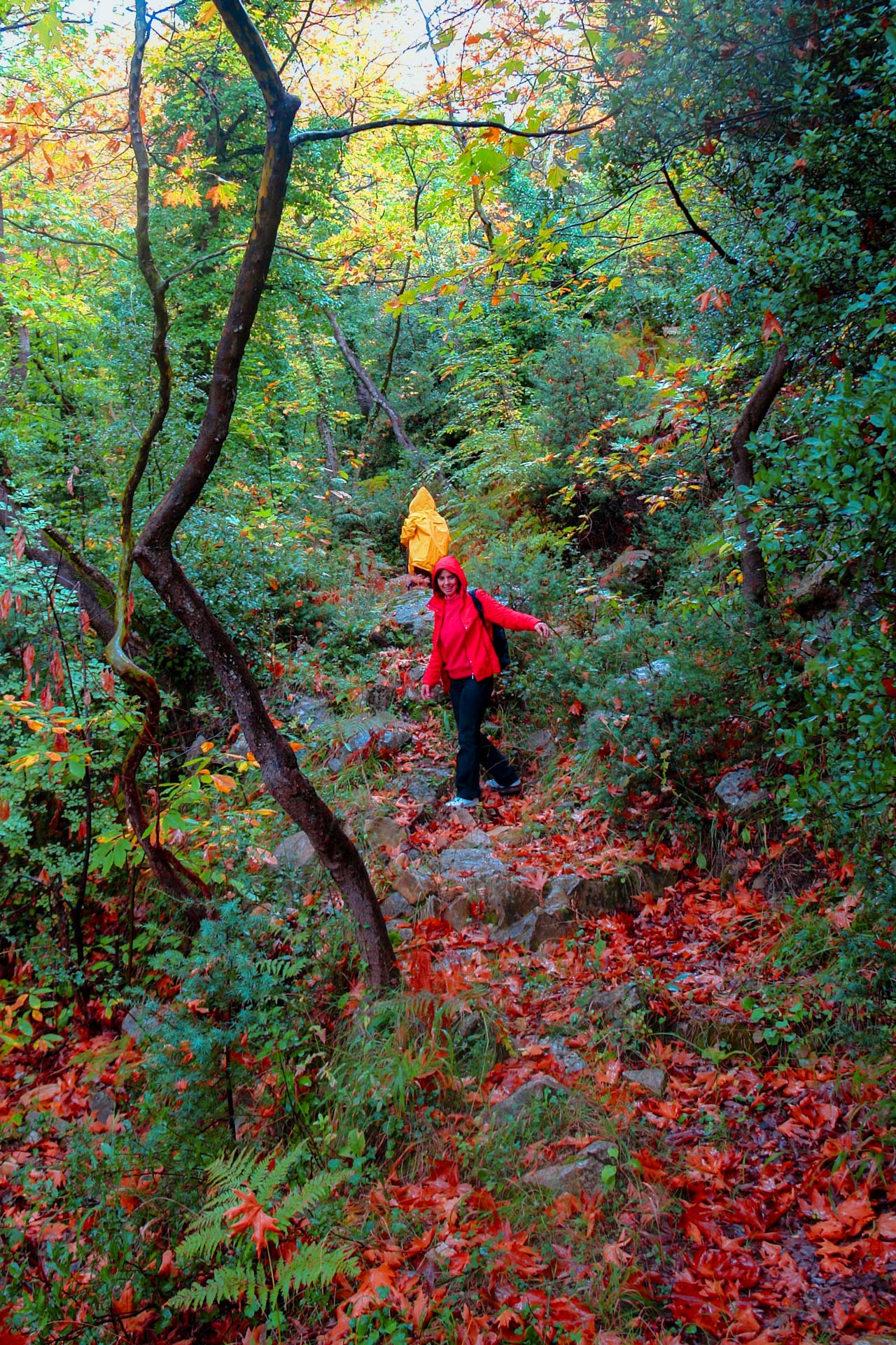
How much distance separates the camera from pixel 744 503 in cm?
366

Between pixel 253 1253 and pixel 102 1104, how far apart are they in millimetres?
2098

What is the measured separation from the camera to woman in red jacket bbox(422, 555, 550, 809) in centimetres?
669

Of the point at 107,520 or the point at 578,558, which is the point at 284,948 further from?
the point at 578,558

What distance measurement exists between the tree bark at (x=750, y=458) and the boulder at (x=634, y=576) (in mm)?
2612

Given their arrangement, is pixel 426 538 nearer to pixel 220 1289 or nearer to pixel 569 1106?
pixel 569 1106

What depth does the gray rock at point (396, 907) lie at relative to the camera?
5.49 meters

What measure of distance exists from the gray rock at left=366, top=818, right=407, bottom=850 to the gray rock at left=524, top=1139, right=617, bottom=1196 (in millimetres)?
2871

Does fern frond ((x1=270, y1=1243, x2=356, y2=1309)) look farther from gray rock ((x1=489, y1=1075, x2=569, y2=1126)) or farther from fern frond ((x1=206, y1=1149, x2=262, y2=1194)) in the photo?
gray rock ((x1=489, y1=1075, x2=569, y2=1126))

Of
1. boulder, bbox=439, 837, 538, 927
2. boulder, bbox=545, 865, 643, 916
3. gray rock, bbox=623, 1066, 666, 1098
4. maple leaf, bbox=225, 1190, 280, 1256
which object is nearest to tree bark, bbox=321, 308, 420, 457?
boulder, bbox=439, 837, 538, 927

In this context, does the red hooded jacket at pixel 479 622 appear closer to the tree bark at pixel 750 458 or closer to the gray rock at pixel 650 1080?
the tree bark at pixel 750 458

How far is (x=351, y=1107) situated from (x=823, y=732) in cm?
293

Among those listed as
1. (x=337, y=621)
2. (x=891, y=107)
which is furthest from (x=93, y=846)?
(x=891, y=107)

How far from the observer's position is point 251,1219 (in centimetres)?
318

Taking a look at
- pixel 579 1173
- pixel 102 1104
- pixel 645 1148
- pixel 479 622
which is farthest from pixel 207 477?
pixel 102 1104
